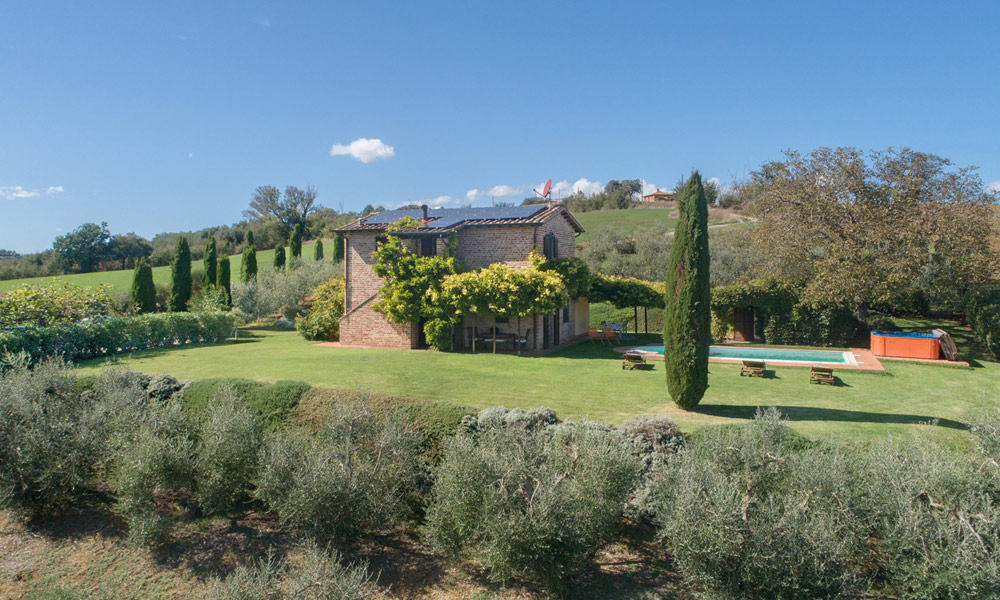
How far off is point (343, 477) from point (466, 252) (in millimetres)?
15668

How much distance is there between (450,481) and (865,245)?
21.6 m

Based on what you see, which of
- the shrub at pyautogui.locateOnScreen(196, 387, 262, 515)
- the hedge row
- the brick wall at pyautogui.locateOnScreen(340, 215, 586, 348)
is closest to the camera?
the shrub at pyautogui.locateOnScreen(196, 387, 262, 515)

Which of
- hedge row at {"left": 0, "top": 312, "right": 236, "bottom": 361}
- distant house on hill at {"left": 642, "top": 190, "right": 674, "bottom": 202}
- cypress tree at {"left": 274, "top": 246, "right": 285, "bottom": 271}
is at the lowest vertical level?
hedge row at {"left": 0, "top": 312, "right": 236, "bottom": 361}

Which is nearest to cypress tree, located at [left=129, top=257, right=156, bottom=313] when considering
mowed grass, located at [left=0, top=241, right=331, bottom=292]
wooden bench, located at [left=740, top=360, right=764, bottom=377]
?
mowed grass, located at [left=0, top=241, right=331, bottom=292]

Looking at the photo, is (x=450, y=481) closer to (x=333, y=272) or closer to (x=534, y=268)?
(x=534, y=268)

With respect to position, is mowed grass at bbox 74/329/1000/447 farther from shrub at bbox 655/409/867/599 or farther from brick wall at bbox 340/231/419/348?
shrub at bbox 655/409/867/599

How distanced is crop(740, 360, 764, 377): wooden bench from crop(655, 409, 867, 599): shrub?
8946 mm

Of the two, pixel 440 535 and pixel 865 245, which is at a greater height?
pixel 865 245

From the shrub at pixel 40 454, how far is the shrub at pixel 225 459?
196 centimetres

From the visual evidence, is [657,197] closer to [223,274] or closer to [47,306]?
[223,274]

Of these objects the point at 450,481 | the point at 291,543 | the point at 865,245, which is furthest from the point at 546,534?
the point at 865,245

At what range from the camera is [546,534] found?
6.45 meters

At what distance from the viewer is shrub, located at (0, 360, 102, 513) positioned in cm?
870

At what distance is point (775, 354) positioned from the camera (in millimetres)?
20562
